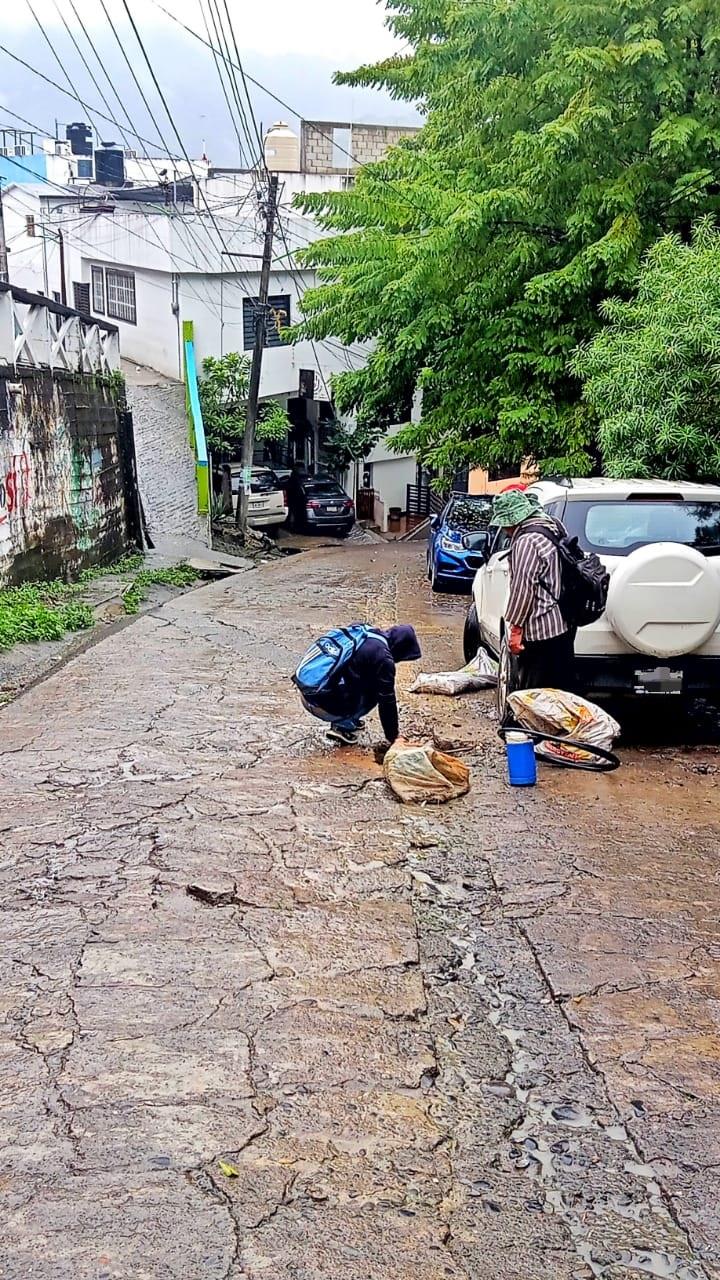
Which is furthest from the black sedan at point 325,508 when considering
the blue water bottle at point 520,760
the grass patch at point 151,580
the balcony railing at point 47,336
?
the blue water bottle at point 520,760

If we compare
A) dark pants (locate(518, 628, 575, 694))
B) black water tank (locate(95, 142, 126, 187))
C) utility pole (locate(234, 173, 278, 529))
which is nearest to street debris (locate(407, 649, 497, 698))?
dark pants (locate(518, 628, 575, 694))

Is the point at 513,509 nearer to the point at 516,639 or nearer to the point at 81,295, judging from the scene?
the point at 516,639

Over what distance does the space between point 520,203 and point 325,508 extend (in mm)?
19418

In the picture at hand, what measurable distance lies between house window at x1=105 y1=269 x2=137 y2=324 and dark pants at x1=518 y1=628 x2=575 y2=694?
110 feet

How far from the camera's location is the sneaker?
7992mm

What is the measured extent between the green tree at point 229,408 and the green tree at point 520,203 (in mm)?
15025

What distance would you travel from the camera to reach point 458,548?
18.2 m

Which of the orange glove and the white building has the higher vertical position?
the white building

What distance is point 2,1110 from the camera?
3512 millimetres

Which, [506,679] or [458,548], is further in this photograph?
[458,548]

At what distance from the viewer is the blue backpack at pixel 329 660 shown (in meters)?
7.51

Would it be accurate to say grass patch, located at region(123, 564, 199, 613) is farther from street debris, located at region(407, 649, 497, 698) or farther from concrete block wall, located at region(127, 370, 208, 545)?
street debris, located at region(407, 649, 497, 698)

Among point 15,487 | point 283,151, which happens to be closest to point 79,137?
point 283,151

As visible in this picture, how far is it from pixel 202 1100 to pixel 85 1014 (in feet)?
2.44
